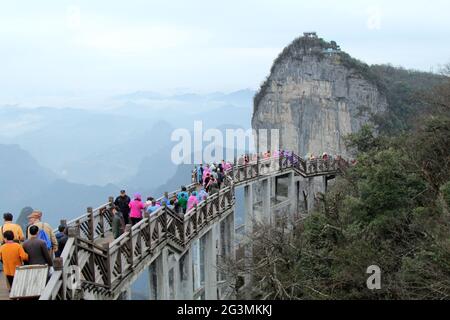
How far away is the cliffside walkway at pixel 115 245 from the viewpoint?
24.1ft

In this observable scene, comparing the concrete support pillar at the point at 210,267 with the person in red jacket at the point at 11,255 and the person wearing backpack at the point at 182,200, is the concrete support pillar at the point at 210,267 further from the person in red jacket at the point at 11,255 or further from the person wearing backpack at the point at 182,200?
the person in red jacket at the point at 11,255

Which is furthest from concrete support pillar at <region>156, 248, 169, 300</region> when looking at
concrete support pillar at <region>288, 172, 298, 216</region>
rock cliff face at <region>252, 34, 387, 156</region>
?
rock cliff face at <region>252, 34, 387, 156</region>

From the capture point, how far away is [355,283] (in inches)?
456

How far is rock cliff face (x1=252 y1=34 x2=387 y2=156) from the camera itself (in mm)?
71938

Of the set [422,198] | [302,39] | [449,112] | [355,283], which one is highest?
[302,39]

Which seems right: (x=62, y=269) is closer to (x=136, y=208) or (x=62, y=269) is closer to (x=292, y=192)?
(x=136, y=208)

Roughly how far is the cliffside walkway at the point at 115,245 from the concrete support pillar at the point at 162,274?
0.33 meters

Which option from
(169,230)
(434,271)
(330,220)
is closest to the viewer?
(434,271)

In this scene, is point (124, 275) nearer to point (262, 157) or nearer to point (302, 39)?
point (262, 157)

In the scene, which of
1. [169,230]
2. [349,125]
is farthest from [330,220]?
[349,125]

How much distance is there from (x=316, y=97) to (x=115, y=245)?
2686 inches

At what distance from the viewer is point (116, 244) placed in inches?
377

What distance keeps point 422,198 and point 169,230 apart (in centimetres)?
656
